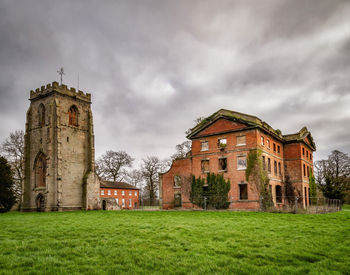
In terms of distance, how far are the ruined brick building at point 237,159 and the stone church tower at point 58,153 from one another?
470 inches

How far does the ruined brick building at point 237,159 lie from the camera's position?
3180cm

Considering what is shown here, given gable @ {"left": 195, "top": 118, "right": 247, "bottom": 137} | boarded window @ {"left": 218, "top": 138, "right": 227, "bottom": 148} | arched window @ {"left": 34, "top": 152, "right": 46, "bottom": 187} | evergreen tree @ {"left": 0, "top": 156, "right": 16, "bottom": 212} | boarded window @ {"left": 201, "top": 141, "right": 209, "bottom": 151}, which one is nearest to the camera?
gable @ {"left": 195, "top": 118, "right": 247, "bottom": 137}

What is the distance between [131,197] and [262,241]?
5707cm

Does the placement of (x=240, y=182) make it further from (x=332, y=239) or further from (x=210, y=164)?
(x=332, y=239)

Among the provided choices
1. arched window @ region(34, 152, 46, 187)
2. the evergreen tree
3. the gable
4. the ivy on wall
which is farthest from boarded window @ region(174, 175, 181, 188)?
the evergreen tree

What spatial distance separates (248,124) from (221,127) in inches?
135

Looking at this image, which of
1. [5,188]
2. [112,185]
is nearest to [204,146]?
[5,188]

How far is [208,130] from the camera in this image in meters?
35.2

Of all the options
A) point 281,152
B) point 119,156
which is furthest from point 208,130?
point 119,156

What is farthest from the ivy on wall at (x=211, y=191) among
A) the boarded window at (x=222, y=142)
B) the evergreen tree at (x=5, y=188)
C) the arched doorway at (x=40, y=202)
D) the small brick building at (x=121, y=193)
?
the small brick building at (x=121, y=193)

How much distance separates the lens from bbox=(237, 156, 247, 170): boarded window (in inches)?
1250

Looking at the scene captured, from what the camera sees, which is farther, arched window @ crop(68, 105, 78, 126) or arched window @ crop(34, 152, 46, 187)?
arched window @ crop(68, 105, 78, 126)

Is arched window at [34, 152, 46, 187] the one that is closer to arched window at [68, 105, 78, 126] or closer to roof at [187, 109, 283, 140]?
arched window at [68, 105, 78, 126]

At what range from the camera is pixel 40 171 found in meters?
40.1
